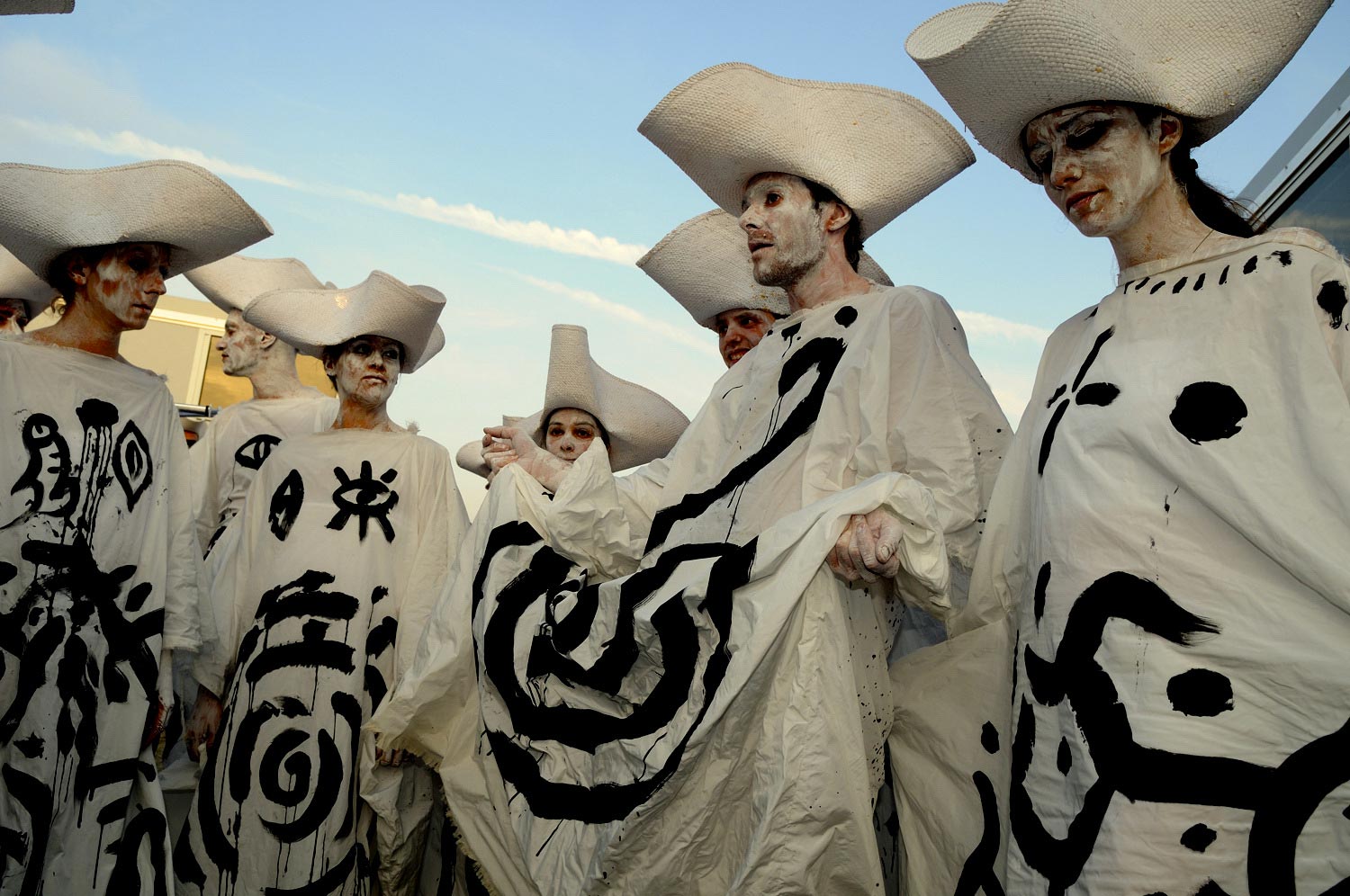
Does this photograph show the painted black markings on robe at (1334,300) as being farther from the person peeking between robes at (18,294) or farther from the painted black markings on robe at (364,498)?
the person peeking between robes at (18,294)

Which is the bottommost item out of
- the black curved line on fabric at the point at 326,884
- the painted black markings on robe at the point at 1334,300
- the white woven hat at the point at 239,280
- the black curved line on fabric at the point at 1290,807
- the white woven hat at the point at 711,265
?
the black curved line on fabric at the point at 326,884

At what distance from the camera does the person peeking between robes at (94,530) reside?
11.2 feet

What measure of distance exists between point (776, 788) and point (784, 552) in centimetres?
54

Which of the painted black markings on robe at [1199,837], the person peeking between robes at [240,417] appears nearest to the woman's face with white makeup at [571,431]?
the person peeking between robes at [240,417]

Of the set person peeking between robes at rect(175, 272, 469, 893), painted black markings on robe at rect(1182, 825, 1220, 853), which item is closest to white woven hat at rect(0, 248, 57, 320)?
person peeking between robes at rect(175, 272, 469, 893)

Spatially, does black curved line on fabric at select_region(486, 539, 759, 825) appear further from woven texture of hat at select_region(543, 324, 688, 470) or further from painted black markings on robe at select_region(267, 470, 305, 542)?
woven texture of hat at select_region(543, 324, 688, 470)

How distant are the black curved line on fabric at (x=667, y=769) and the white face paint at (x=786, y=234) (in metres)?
1.06

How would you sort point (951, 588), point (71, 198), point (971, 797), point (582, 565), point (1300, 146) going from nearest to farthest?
point (971, 797) < point (951, 588) < point (582, 565) < point (71, 198) < point (1300, 146)

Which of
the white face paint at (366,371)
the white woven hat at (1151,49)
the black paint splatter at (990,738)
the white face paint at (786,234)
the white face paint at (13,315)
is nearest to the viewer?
Result: the white woven hat at (1151,49)

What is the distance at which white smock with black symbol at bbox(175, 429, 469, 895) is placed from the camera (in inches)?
159

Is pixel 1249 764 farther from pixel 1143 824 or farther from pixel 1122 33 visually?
pixel 1122 33

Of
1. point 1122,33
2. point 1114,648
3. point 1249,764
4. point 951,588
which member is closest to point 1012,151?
point 1122,33

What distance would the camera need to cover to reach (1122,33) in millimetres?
2506

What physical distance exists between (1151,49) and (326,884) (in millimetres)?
3731
